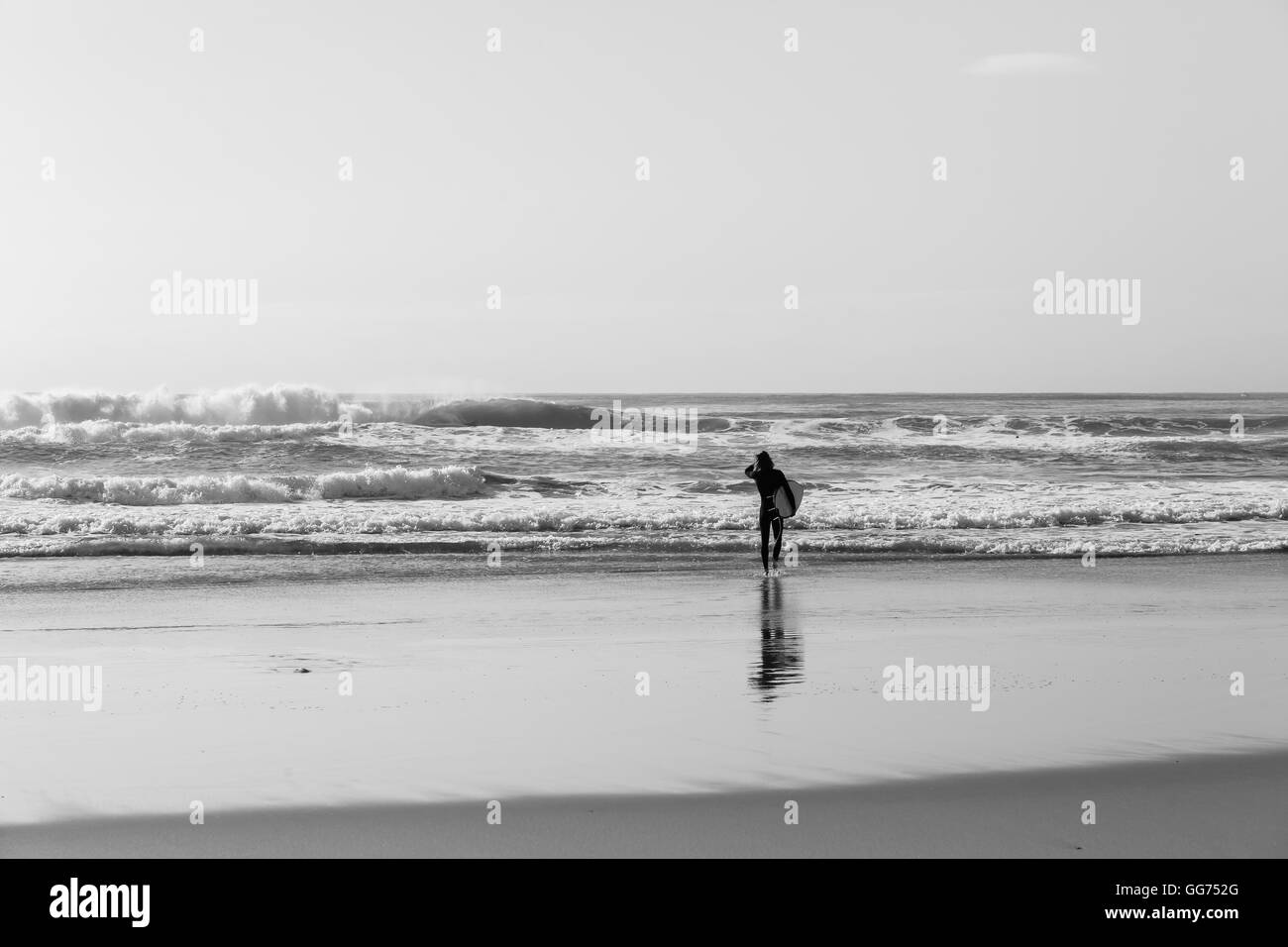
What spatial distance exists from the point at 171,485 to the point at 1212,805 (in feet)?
62.6

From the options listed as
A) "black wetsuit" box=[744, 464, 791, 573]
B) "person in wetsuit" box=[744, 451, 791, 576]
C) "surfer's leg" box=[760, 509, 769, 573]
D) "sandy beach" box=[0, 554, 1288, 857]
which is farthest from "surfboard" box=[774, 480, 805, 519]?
"sandy beach" box=[0, 554, 1288, 857]

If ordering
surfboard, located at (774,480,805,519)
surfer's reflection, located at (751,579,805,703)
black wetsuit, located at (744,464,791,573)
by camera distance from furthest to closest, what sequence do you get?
surfboard, located at (774,480,805,519) → black wetsuit, located at (744,464,791,573) → surfer's reflection, located at (751,579,805,703)

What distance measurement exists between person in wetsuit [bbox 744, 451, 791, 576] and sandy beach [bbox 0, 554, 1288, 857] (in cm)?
206

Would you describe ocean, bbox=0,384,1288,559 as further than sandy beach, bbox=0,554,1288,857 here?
Yes

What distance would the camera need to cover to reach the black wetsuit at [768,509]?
14.2 meters

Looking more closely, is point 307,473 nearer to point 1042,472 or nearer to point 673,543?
point 673,543

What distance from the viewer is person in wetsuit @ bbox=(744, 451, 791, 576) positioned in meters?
14.3

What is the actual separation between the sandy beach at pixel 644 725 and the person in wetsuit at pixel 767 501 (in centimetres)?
206

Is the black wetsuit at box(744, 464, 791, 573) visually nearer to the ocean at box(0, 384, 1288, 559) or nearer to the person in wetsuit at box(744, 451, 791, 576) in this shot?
the person in wetsuit at box(744, 451, 791, 576)

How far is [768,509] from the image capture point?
48.0 feet

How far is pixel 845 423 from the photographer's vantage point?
4166cm

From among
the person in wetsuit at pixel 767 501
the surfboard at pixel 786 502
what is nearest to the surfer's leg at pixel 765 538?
the person in wetsuit at pixel 767 501

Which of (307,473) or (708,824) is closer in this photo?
(708,824)

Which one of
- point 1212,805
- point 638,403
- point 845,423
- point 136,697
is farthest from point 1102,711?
point 638,403
